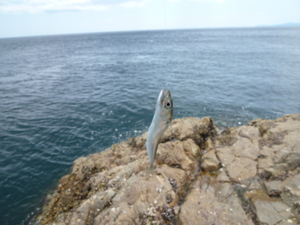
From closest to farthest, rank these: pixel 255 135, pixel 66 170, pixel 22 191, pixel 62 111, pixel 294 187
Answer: pixel 294 187 < pixel 255 135 < pixel 22 191 < pixel 66 170 < pixel 62 111

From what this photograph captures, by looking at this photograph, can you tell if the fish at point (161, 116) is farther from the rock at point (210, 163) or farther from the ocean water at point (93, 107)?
the rock at point (210, 163)

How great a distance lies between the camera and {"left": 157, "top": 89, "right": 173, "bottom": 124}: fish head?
4963 millimetres

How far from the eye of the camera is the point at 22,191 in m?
12.3

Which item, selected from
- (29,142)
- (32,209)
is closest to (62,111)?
(29,142)

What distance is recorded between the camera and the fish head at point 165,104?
195 inches

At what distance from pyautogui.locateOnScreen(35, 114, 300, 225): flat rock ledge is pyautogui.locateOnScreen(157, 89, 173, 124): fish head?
3.59m

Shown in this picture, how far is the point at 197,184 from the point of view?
8.09 metres

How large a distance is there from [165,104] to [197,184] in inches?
183

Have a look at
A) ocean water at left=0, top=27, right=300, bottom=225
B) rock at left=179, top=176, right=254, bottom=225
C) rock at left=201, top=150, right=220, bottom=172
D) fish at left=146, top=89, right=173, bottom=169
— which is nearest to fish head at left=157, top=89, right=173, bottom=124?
fish at left=146, top=89, right=173, bottom=169

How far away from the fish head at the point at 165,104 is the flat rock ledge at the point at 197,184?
359 cm

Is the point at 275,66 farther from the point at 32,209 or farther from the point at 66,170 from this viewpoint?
the point at 32,209

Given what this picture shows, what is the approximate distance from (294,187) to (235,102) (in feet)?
58.1

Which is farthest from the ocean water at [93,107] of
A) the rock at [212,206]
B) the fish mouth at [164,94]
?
the rock at [212,206]

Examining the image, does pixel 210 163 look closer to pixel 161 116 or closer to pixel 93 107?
pixel 161 116
